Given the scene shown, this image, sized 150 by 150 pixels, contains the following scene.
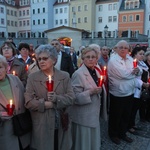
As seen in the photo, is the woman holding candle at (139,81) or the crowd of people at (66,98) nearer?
the crowd of people at (66,98)

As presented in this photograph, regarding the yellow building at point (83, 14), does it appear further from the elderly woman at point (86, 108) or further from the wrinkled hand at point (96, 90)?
the wrinkled hand at point (96, 90)

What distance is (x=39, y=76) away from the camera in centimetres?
292

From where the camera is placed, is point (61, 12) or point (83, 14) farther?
point (61, 12)

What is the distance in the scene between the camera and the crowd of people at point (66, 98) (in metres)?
2.82

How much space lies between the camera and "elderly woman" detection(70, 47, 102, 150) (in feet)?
11.3

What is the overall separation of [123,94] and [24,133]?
2.20 meters

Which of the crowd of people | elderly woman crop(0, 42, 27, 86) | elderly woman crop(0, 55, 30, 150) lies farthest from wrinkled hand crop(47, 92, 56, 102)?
elderly woman crop(0, 42, 27, 86)

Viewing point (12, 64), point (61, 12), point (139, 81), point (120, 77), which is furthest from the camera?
point (61, 12)

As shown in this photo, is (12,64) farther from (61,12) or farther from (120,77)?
(61,12)

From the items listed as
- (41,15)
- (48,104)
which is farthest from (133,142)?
(41,15)

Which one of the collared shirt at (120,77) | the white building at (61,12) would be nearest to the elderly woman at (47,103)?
the collared shirt at (120,77)

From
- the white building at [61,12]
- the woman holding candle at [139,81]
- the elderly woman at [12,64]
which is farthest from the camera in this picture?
the white building at [61,12]

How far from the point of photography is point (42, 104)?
9.03ft

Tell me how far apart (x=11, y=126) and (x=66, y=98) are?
2.59ft
